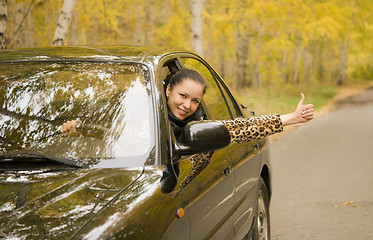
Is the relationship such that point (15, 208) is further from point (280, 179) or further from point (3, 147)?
point (280, 179)

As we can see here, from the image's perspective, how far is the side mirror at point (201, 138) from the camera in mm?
2619

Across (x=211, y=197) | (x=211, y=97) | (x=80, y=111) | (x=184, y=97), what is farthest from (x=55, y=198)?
(x=211, y=97)

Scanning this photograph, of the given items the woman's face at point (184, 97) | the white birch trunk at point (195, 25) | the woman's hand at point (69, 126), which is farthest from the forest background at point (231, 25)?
the woman's hand at point (69, 126)

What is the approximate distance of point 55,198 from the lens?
227 centimetres

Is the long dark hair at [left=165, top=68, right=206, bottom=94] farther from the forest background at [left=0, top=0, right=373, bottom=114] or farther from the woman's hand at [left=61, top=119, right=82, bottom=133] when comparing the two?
the forest background at [left=0, top=0, right=373, bottom=114]

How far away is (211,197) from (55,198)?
1.07 metres

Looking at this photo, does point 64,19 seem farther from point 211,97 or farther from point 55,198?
point 55,198

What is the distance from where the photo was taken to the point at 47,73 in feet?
10.3

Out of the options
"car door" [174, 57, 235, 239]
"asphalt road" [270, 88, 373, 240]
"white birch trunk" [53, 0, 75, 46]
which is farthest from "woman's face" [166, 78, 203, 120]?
"white birch trunk" [53, 0, 75, 46]

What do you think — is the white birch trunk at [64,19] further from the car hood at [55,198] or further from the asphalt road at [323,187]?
the car hood at [55,198]

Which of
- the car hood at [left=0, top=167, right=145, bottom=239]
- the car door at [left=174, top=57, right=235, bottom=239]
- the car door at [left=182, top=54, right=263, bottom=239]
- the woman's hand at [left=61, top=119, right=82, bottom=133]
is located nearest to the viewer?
the car hood at [left=0, top=167, right=145, bottom=239]

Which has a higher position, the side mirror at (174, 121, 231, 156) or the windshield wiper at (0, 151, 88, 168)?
the side mirror at (174, 121, 231, 156)

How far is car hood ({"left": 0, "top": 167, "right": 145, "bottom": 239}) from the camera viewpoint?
6.62 ft

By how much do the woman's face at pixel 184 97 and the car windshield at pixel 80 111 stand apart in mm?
294
